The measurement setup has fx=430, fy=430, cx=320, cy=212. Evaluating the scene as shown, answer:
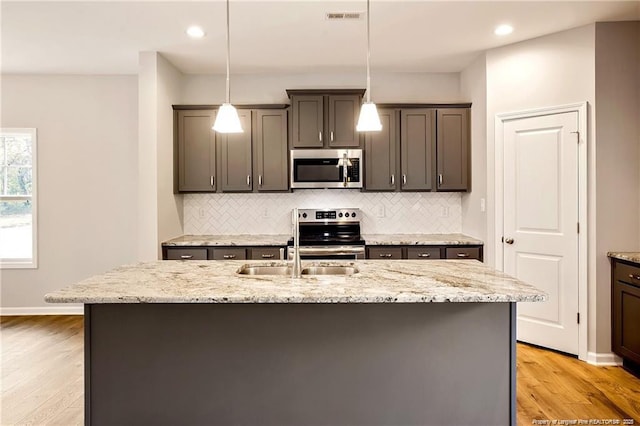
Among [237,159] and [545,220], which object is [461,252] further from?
[237,159]

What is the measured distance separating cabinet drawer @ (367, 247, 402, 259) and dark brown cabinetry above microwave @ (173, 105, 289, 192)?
1.13 meters

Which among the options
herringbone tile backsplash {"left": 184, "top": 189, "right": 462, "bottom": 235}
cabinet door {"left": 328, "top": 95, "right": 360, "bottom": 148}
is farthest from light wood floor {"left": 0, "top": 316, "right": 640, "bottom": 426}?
cabinet door {"left": 328, "top": 95, "right": 360, "bottom": 148}

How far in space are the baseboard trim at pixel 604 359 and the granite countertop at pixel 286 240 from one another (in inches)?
50.8

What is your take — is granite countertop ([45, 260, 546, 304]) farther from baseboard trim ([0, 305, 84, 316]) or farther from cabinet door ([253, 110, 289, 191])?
baseboard trim ([0, 305, 84, 316])

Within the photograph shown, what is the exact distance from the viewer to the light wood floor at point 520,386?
2.65 metres

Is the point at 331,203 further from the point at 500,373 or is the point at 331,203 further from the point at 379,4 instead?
the point at 500,373

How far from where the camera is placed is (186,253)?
13.8 ft

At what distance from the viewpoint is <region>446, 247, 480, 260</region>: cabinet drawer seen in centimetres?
418

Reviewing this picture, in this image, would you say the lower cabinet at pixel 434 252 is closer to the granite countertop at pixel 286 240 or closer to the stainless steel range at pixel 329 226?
the granite countertop at pixel 286 240

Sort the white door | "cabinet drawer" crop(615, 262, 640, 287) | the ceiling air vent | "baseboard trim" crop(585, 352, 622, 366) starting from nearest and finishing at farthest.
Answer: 1. "cabinet drawer" crop(615, 262, 640, 287)
2. the ceiling air vent
3. "baseboard trim" crop(585, 352, 622, 366)
4. the white door

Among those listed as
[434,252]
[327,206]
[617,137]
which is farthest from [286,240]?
[617,137]

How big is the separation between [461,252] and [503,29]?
2.01 m

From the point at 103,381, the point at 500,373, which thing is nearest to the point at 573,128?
the point at 500,373

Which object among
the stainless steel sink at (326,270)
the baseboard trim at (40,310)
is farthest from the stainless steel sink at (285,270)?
the baseboard trim at (40,310)
